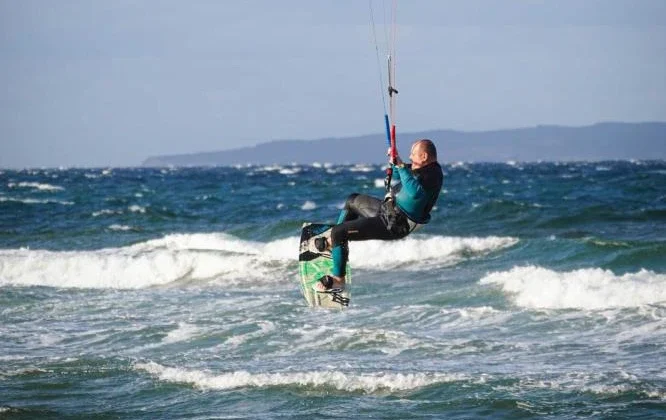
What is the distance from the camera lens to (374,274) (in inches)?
981

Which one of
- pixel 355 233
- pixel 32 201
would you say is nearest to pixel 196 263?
pixel 355 233

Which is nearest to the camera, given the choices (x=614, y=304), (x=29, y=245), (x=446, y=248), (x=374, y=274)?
(x=614, y=304)

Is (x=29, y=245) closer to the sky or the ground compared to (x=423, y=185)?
closer to the ground

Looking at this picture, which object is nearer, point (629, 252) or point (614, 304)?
point (614, 304)

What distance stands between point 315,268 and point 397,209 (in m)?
2.33

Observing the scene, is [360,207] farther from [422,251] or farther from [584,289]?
[422,251]

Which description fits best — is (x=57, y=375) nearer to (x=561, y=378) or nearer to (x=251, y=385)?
(x=251, y=385)

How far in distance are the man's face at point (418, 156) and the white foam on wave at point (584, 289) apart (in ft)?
27.1

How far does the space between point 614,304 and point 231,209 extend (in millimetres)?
30544

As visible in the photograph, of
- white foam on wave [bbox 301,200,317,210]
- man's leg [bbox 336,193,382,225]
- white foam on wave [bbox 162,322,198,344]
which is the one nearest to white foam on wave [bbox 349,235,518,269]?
white foam on wave [bbox 162,322,198,344]

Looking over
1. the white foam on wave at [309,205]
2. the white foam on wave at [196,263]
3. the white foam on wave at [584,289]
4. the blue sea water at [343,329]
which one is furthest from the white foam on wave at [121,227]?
the white foam on wave at [584,289]

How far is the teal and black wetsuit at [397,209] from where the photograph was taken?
429 inches

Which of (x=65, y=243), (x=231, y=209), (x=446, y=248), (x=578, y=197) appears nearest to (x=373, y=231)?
(x=446, y=248)

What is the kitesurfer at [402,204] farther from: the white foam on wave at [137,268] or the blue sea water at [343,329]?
the white foam on wave at [137,268]
